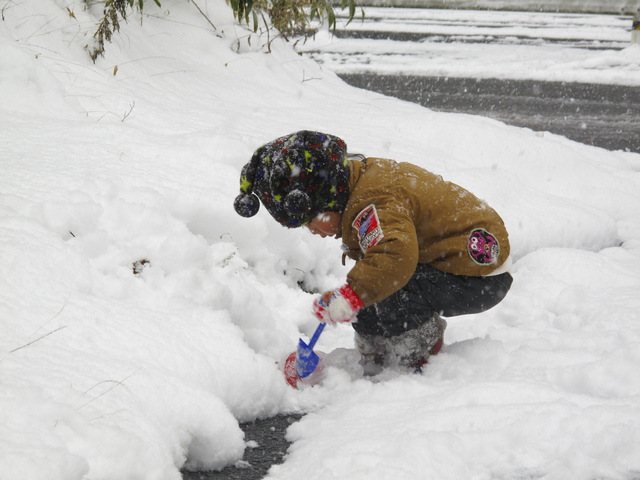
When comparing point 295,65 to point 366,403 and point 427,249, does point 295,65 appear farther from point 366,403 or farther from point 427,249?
point 366,403

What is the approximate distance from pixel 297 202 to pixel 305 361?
1.61 ft

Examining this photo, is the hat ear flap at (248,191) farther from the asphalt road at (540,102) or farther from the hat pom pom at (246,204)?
the asphalt road at (540,102)

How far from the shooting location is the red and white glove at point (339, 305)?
187 centimetres

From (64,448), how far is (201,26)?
14.2 ft

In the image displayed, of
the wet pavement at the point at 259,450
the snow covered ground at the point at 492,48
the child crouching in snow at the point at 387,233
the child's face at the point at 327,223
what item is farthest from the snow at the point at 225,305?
the snow covered ground at the point at 492,48

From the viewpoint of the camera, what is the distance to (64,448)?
127 cm

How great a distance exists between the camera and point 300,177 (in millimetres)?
1936

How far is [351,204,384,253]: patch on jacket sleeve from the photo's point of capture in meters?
1.90

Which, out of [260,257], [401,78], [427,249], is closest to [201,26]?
[401,78]

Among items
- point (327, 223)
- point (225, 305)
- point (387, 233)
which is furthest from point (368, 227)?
point (225, 305)

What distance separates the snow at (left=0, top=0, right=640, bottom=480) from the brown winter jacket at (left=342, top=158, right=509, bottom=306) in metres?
0.31

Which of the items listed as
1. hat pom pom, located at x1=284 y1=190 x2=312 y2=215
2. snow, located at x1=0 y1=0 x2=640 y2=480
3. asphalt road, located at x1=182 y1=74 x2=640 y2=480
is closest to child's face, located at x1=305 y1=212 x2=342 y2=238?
hat pom pom, located at x1=284 y1=190 x2=312 y2=215

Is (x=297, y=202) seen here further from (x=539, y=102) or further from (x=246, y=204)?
(x=539, y=102)

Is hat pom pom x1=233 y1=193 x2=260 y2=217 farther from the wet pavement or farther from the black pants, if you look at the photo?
the wet pavement
